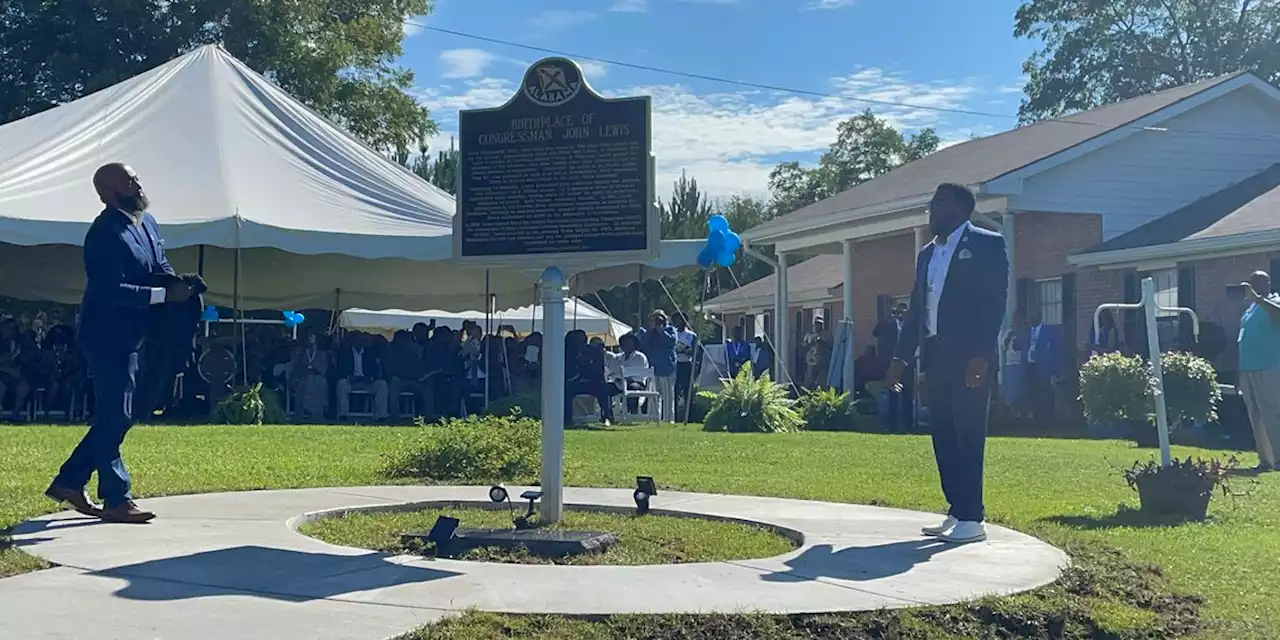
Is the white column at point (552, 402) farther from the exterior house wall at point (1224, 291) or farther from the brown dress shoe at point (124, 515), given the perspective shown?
the exterior house wall at point (1224, 291)

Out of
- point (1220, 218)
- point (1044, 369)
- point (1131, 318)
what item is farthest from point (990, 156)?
point (1044, 369)

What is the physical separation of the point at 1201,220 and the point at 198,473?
15.8m

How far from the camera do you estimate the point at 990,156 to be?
78.9 ft

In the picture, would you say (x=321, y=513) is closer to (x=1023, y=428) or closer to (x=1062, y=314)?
(x=1023, y=428)

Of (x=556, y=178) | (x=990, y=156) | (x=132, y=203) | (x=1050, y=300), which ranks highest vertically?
(x=990, y=156)

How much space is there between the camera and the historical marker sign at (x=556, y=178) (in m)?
6.98

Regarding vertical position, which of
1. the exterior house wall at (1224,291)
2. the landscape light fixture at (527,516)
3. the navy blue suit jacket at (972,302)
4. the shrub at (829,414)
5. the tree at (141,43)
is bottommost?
the landscape light fixture at (527,516)

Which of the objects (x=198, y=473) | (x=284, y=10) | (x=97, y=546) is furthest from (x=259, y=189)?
(x=284, y=10)

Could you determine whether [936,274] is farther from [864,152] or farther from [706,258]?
[864,152]

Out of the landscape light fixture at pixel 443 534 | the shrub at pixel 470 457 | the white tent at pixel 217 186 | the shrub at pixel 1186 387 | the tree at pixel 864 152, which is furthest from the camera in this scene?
the tree at pixel 864 152

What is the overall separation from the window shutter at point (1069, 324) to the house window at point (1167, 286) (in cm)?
138

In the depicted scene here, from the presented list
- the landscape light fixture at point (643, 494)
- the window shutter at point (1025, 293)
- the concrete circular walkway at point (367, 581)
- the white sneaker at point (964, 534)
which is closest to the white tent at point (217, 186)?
A: the window shutter at point (1025, 293)

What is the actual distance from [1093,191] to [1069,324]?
7.64ft

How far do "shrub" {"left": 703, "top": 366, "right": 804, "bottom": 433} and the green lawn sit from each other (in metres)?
1.27
